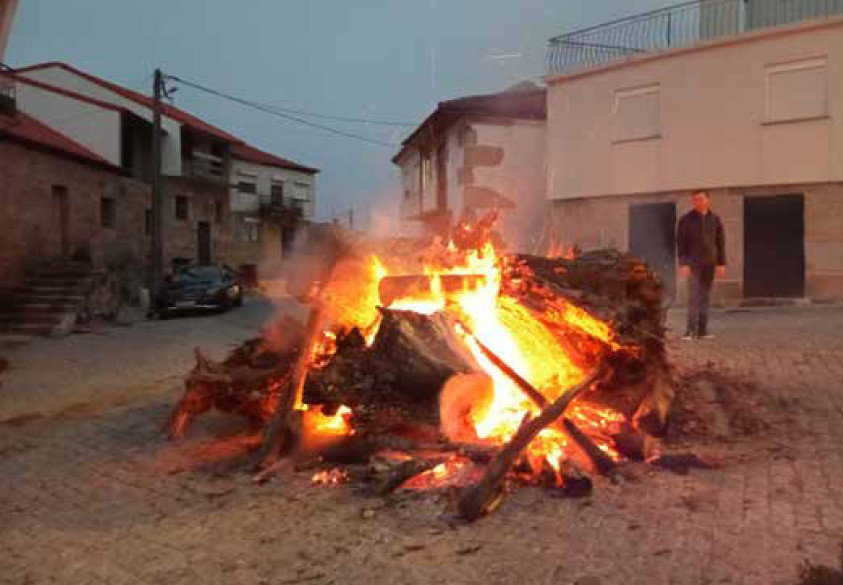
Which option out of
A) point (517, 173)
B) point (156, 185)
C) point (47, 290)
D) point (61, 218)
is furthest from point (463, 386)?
point (156, 185)

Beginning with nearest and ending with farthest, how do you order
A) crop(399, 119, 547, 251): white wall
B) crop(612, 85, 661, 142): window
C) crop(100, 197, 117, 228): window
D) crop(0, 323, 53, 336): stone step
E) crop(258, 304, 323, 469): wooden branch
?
crop(258, 304, 323, 469): wooden branch < crop(0, 323, 53, 336): stone step < crop(612, 85, 661, 142): window < crop(399, 119, 547, 251): white wall < crop(100, 197, 117, 228): window

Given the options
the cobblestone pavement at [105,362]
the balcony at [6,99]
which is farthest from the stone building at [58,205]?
the cobblestone pavement at [105,362]

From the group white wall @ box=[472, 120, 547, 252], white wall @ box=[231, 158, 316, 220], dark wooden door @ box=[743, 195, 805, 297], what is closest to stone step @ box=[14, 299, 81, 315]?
white wall @ box=[472, 120, 547, 252]

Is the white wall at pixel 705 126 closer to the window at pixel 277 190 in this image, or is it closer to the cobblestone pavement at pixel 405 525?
the cobblestone pavement at pixel 405 525

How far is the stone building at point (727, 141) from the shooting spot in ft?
52.4

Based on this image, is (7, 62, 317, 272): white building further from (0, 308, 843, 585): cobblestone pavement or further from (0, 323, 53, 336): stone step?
(0, 308, 843, 585): cobblestone pavement

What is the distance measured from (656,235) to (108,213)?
17694 millimetres

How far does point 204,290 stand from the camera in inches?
835

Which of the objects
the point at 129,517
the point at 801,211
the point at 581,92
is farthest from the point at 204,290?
the point at 129,517

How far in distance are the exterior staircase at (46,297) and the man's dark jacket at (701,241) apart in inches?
539

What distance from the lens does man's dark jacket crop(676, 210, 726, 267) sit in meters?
9.12

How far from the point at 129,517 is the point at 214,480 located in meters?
0.67

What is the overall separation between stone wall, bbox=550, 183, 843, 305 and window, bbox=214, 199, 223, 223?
2264 cm

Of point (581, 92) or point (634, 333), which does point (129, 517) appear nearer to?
point (634, 333)
